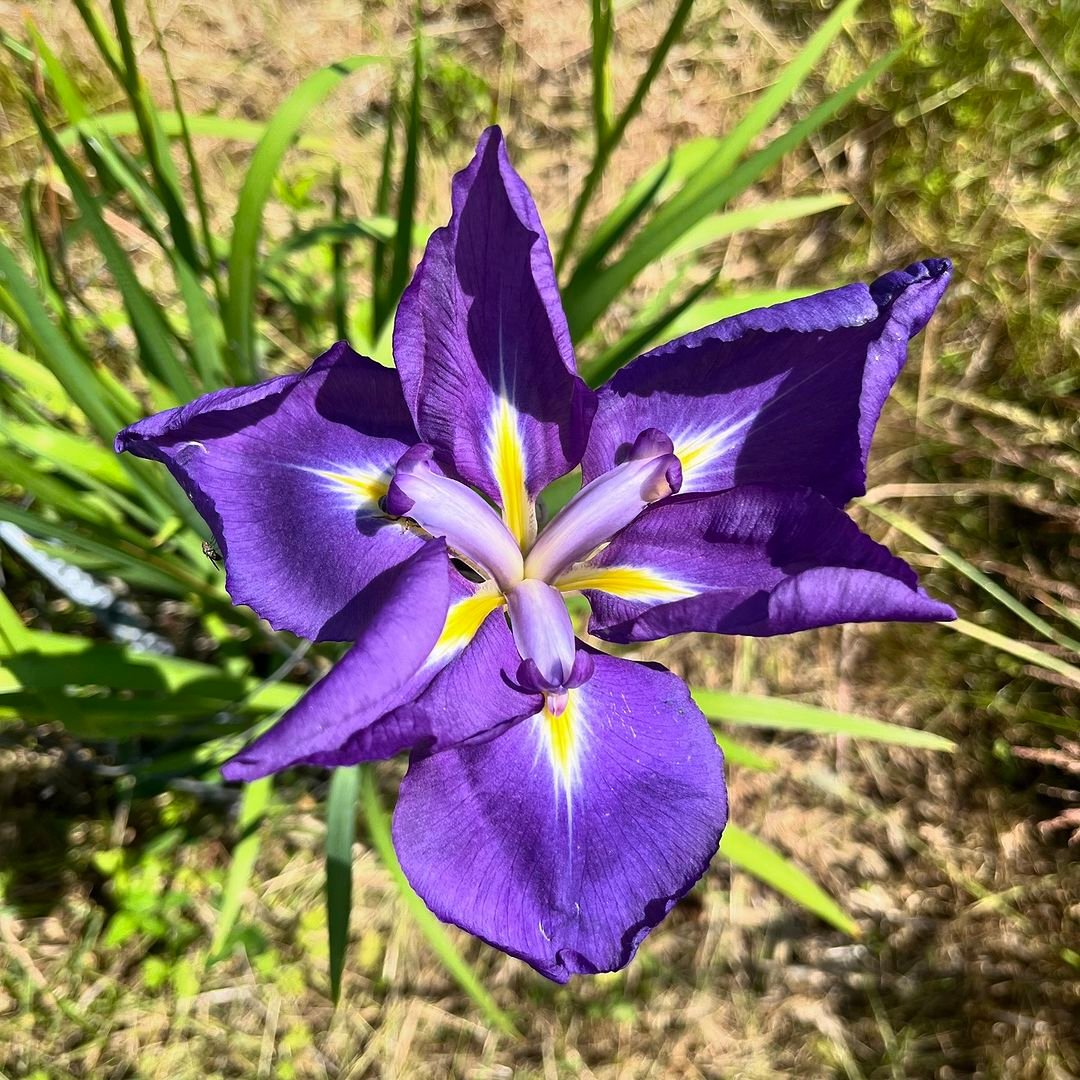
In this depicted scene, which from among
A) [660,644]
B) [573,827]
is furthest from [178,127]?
[660,644]

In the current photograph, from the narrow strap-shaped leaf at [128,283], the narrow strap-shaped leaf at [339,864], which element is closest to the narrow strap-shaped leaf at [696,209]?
the narrow strap-shaped leaf at [128,283]

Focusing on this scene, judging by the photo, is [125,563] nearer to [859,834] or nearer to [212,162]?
[212,162]

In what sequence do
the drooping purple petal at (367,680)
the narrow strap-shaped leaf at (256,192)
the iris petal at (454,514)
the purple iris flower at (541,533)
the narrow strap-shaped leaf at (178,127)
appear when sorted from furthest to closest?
1. the narrow strap-shaped leaf at (178,127)
2. the narrow strap-shaped leaf at (256,192)
3. the iris petal at (454,514)
4. the purple iris flower at (541,533)
5. the drooping purple petal at (367,680)

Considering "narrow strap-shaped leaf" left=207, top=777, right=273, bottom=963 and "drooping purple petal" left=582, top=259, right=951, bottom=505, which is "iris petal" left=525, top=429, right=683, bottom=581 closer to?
"drooping purple petal" left=582, top=259, right=951, bottom=505

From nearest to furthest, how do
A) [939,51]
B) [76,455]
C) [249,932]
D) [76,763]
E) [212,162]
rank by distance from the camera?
[76,455] < [76,763] < [249,932] < [212,162] < [939,51]

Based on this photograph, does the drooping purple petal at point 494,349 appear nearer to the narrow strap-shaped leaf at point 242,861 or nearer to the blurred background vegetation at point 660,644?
the blurred background vegetation at point 660,644

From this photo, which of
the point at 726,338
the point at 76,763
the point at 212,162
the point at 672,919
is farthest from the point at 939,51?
the point at 76,763
